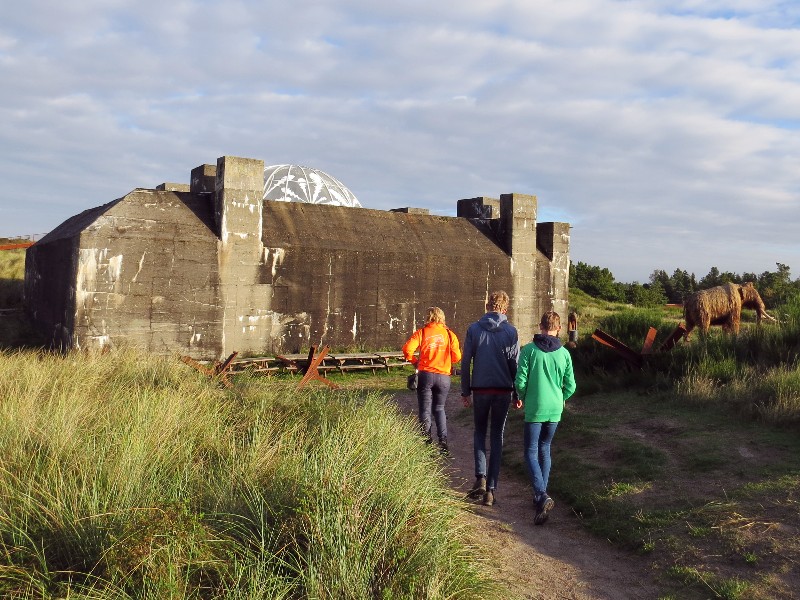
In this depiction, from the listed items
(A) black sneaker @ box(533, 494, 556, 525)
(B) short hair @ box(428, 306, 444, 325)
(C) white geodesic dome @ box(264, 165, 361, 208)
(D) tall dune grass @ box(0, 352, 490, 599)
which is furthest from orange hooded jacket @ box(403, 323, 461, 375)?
(C) white geodesic dome @ box(264, 165, 361, 208)

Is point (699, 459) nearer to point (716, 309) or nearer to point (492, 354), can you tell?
point (492, 354)

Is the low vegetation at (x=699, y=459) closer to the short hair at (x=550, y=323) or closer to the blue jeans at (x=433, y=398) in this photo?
the blue jeans at (x=433, y=398)

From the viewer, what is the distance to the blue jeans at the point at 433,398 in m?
8.22

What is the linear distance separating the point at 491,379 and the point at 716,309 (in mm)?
8002

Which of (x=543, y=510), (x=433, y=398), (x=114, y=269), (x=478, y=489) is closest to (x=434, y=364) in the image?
(x=433, y=398)

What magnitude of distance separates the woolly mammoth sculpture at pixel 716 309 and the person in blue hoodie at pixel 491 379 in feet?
23.7

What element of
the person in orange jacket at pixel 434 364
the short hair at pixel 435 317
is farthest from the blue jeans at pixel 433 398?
the short hair at pixel 435 317

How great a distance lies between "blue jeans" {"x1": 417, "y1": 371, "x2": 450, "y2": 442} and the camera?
324 inches

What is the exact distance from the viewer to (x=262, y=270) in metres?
15.6

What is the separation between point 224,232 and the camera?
15.1 meters

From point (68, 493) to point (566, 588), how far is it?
3.30 metres

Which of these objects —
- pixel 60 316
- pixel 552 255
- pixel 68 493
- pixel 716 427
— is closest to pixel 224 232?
pixel 60 316

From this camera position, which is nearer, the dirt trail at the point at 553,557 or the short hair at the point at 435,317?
the dirt trail at the point at 553,557

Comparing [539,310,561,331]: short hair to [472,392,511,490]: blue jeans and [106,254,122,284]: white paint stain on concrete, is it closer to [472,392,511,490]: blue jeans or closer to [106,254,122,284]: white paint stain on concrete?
[472,392,511,490]: blue jeans
